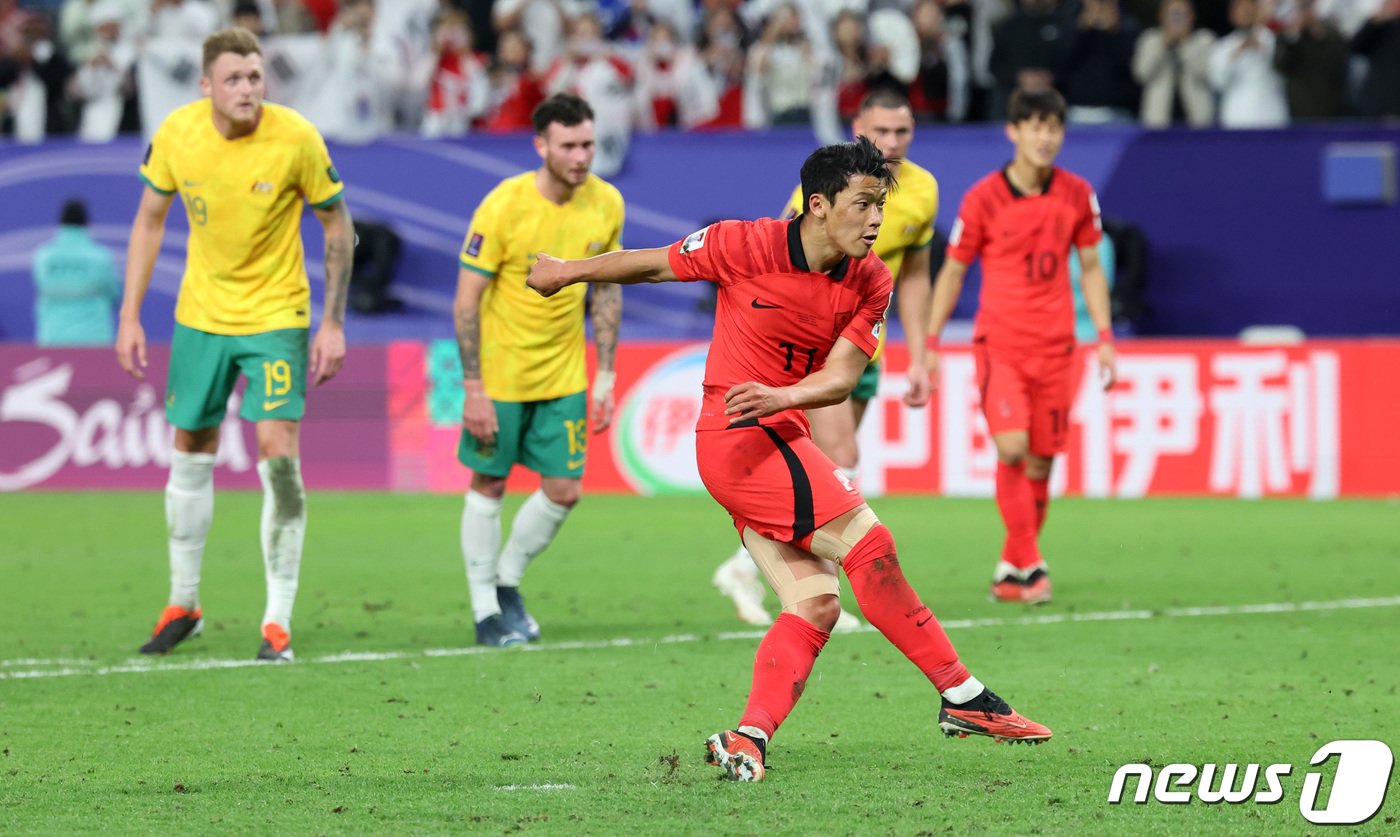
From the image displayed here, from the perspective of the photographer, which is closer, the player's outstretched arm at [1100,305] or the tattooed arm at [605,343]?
the tattooed arm at [605,343]

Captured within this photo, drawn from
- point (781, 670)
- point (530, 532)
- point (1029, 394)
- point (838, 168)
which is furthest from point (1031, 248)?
point (781, 670)

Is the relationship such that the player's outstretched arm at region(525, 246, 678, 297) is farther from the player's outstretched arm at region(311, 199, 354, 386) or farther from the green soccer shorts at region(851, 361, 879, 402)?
the green soccer shorts at region(851, 361, 879, 402)

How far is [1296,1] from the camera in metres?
17.4

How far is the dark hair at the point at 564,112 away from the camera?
28.3ft

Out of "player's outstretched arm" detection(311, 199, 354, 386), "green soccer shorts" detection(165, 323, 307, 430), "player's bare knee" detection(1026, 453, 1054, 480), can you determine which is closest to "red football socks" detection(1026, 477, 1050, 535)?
"player's bare knee" detection(1026, 453, 1054, 480)

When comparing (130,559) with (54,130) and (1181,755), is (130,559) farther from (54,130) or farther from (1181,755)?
(54,130)

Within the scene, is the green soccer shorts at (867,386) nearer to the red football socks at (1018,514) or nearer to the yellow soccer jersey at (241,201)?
the red football socks at (1018,514)

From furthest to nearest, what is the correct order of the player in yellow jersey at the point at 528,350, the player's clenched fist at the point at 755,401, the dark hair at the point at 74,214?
1. the dark hair at the point at 74,214
2. the player in yellow jersey at the point at 528,350
3. the player's clenched fist at the point at 755,401

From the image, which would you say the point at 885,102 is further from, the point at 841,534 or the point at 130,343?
the point at 841,534

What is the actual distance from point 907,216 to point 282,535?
10.3ft

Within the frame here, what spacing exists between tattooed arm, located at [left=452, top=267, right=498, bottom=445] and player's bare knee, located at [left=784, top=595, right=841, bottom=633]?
9.47 ft

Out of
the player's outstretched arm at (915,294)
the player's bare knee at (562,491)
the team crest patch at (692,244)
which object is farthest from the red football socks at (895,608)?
the player's outstretched arm at (915,294)

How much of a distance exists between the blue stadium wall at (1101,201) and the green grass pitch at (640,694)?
186 inches

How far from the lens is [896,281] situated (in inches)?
392
